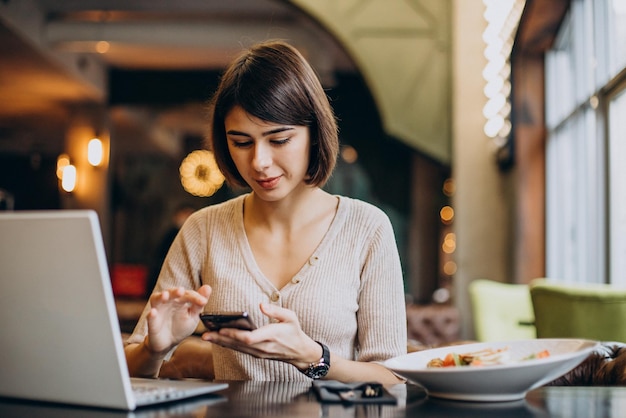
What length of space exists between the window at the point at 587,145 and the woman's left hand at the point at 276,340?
2.48 meters

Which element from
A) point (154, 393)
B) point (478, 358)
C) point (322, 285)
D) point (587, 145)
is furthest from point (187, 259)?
point (587, 145)

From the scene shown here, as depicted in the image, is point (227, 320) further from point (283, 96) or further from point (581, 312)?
point (581, 312)

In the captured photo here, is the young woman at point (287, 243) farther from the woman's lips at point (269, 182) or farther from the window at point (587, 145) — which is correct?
the window at point (587, 145)

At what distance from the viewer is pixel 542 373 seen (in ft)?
3.68

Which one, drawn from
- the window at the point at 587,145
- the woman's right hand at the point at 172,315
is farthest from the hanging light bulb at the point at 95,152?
the woman's right hand at the point at 172,315

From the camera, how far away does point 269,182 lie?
1.72m

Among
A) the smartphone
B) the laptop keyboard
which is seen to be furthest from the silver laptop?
the smartphone

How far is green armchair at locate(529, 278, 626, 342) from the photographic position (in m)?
2.59

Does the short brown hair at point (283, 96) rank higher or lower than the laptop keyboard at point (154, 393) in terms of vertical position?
higher

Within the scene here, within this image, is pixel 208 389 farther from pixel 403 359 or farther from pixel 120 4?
pixel 120 4

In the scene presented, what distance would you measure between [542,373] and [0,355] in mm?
850

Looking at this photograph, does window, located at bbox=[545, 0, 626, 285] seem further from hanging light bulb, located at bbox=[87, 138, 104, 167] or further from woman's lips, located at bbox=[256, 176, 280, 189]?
hanging light bulb, located at bbox=[87, 138, 104, 167]

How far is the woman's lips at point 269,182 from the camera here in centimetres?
172

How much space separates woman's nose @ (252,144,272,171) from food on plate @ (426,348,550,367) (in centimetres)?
61
